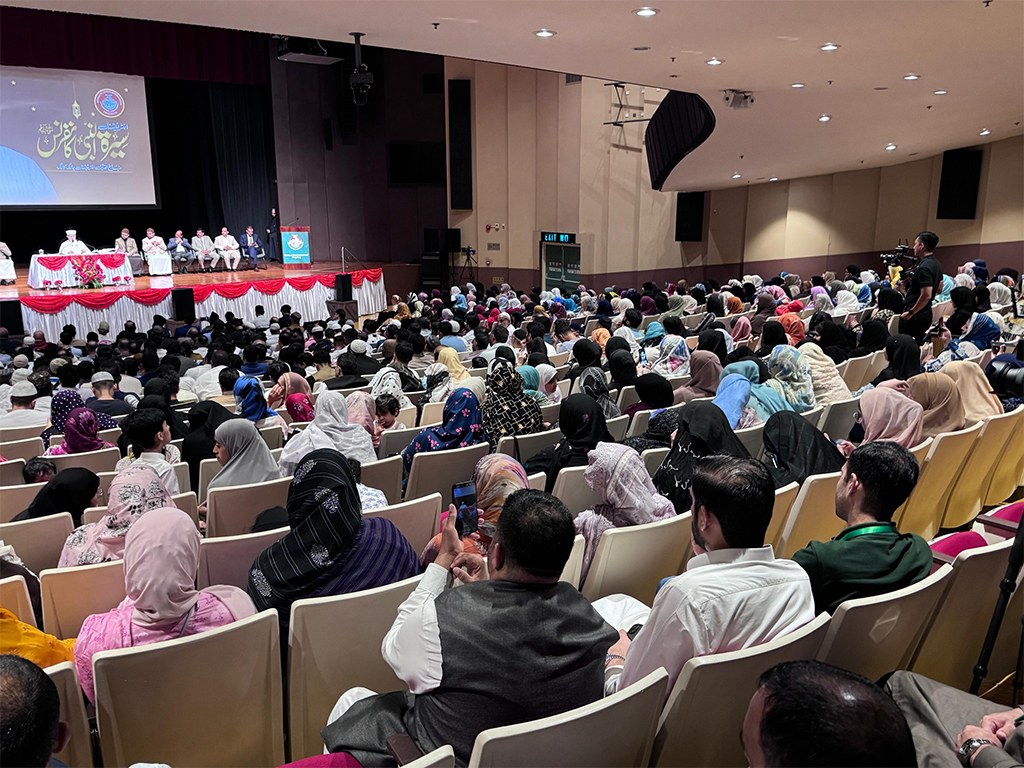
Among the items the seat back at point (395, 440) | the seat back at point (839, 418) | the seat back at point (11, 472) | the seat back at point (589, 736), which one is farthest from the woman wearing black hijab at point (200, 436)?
the seat back at point (839, 418)

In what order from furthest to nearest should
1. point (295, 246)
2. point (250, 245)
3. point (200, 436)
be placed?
point (295, 246) → point (250, 245) → point (200, 436)

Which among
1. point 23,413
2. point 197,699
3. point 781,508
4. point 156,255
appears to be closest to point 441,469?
point 781,508

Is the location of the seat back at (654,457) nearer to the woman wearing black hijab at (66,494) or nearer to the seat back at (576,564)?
the seat back at (576,564)

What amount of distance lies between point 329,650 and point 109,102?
16.3 meters

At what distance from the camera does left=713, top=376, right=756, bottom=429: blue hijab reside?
13.8ft

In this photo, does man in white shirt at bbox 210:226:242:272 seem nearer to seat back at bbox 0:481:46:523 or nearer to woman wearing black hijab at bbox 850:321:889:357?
woman wearing black hijab at bbox 850:321:889:357

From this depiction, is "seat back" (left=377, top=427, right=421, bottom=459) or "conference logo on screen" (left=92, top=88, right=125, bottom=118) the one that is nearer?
"seat back" (left=377, top=427, right=421, bottom=459)

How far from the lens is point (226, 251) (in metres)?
16.8

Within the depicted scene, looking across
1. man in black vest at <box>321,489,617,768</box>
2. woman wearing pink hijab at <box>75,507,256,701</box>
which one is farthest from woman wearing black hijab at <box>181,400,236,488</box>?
man in black vest at <box>321,489,617,768</box>

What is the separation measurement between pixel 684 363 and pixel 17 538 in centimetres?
490

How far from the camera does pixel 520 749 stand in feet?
4.68

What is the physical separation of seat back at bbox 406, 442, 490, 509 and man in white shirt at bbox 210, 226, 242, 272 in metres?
14.5

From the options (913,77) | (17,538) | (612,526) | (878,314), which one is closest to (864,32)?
(913,77)

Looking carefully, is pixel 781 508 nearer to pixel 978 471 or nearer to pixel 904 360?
pixel 978 471
